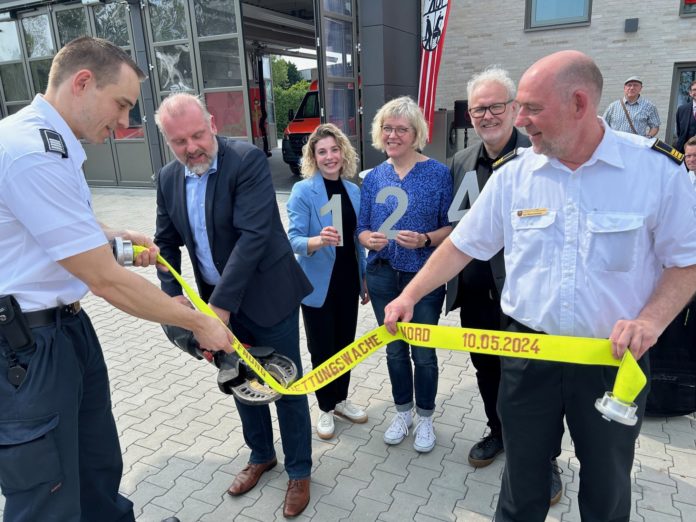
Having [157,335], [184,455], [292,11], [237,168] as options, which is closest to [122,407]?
[184,455]

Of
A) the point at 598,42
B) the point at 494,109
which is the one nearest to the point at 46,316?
the point at 494,109

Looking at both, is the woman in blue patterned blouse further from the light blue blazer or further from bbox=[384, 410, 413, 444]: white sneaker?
the light blue blazer

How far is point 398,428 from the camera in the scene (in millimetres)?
3436

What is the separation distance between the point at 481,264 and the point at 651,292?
105 cm

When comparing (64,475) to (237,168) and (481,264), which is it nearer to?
(237,168)

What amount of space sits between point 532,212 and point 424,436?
1.88m

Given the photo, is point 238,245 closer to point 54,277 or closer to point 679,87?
point 54,277

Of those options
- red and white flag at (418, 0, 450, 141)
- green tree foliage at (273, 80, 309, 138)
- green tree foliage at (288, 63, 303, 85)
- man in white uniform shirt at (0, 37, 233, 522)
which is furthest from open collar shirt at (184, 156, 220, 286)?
green tree foliage at (288, 63, 303, 85)

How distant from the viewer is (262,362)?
8.46ft

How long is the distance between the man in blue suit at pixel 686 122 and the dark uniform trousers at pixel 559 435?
8.18 m

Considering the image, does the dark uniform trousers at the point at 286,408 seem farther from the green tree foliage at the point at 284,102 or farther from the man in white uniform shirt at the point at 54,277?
the green tree foliage at the point at 284,102

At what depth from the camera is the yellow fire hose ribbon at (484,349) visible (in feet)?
5.85

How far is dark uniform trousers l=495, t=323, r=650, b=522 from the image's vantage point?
197 centimetres

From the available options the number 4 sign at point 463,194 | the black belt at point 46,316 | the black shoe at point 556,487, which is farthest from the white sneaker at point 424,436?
the black belt at point 46,316
